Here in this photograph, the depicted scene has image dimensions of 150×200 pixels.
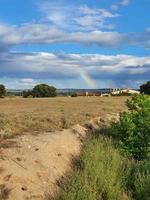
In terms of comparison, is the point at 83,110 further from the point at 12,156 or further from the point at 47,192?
the point at 47,192

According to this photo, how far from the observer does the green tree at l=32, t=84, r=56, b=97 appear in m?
33.3

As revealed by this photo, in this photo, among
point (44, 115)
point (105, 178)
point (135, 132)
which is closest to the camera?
point (105, 178)

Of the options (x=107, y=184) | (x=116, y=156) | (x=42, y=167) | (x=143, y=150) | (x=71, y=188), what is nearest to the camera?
(x=71, y=188)

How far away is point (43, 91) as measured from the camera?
111 feet

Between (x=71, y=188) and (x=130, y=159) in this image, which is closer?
(x=71, y=188)

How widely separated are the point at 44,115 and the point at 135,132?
8.83ft

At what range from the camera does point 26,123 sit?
1756cm

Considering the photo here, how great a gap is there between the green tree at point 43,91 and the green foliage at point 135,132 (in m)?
14.7

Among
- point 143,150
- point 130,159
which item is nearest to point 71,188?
point 130,159

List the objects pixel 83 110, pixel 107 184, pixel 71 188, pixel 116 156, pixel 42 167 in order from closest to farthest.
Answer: pixel 71 188 < pixel 107 184 < pixel 42 167 < pixel 116 156 < pixel 83 110

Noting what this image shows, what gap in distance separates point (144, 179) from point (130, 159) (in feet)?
10.2

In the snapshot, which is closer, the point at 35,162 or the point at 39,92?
the point at 35,162

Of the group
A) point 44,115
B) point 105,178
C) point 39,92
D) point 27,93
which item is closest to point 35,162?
point 105,178

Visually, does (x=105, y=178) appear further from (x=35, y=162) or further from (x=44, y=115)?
(x=44, y=115)
